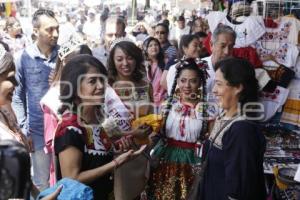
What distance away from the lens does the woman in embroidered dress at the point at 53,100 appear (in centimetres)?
304

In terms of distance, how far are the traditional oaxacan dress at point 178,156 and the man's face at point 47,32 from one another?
4.60 ft

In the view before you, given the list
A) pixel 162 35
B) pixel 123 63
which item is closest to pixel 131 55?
pixel 123 63

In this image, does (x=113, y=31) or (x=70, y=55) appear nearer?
(x=70, y=55)

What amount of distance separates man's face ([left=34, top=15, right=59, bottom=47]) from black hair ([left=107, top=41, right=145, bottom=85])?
0.71 meters

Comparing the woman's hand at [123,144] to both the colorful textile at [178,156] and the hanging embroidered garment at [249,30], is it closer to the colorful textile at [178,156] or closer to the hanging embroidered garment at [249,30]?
the colorful textile at [178,156]

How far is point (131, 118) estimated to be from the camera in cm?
328

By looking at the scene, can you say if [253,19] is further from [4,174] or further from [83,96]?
[4,174]

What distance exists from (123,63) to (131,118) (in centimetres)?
48

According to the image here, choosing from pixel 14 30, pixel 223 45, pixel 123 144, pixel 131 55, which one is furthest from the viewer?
pixel 14 30

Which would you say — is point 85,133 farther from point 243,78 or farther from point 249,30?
point 249,30

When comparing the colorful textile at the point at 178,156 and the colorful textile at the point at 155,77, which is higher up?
the colorful textile at the point at 155,77

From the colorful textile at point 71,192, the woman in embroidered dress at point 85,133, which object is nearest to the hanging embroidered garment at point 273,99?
the woman in embroidered dress at point 85,133

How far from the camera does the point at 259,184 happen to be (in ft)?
7.31

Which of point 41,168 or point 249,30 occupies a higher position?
point 249,30
